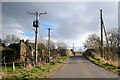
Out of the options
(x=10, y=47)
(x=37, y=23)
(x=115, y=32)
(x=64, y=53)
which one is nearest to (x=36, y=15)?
(x=37, y=23)

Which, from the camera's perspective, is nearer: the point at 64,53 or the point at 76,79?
the point at 76,79

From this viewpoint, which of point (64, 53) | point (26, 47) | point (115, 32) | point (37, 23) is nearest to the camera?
point (37, 23)

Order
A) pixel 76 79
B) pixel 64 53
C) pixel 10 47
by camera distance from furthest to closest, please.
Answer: pixel 64 53 < pixel 10 47 < pixel 76 79

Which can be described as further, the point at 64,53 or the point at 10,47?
the point at 64,53

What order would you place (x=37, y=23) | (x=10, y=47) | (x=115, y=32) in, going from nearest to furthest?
1. (x=37, y=23)
2. (x=10, y=47)
3. (x=115, y=32)

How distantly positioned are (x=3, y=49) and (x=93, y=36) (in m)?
42.1

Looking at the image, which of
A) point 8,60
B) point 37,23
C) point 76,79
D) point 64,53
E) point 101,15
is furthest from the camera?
point 64,53

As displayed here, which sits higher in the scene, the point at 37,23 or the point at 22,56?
the point at 37,23

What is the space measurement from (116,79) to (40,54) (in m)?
32.9

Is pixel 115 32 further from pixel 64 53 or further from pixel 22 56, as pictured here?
pixel 22 56

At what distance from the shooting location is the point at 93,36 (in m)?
76.3

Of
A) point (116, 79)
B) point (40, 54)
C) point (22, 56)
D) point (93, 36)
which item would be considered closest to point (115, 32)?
point (93, 36)

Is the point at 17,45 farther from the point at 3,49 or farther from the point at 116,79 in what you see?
the point at 116,79

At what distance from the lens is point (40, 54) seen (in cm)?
4556
